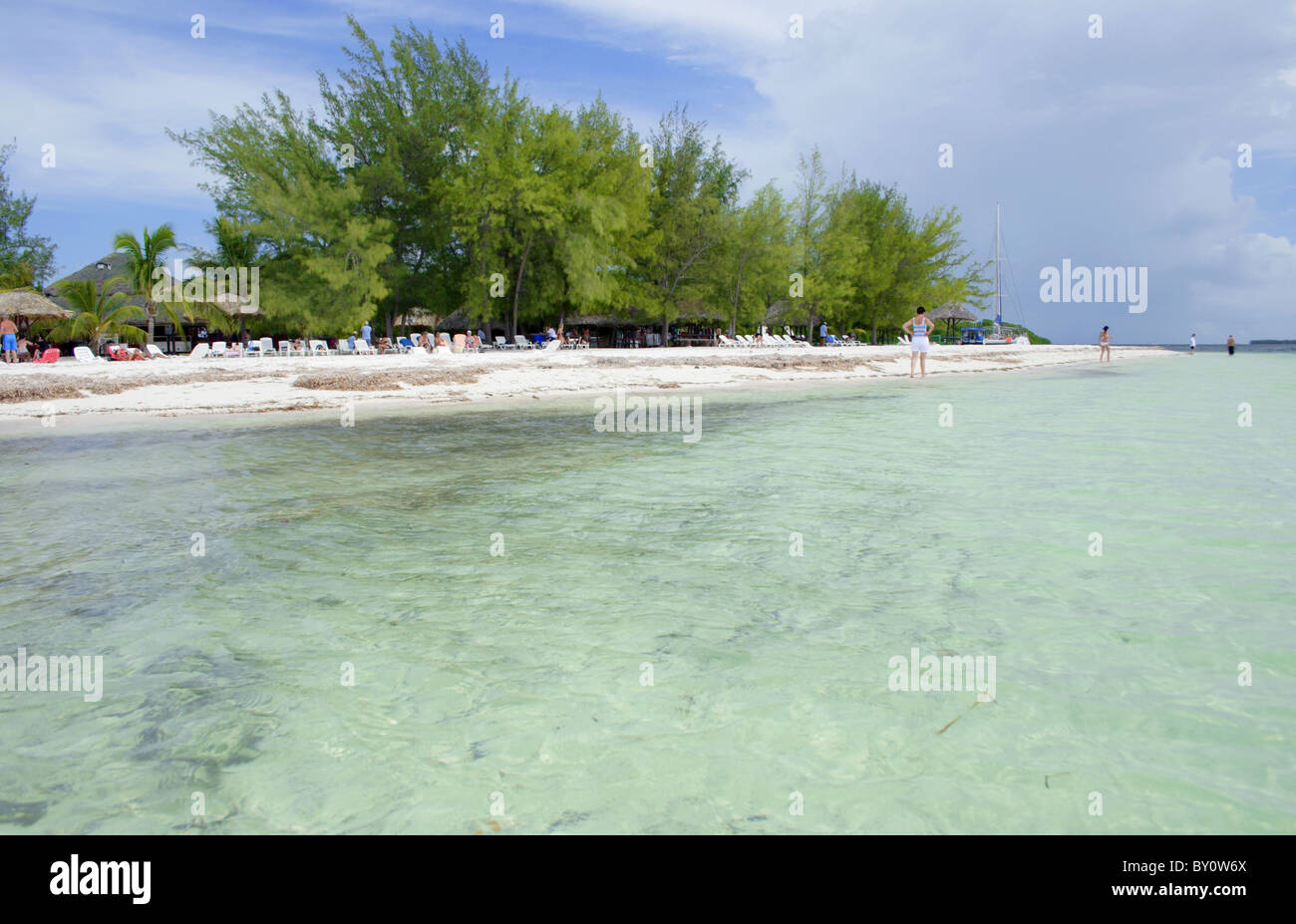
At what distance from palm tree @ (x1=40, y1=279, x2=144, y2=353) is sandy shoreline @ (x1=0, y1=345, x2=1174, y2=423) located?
9293 mm

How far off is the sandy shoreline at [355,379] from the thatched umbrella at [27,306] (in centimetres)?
1093

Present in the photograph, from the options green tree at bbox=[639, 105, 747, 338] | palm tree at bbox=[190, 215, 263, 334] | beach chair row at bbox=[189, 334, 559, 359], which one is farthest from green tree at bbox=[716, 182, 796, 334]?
palm tree at bbox=[190, 215, 263, 334]

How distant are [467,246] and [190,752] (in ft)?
127

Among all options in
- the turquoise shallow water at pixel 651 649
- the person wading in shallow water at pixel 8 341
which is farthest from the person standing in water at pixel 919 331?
the person wading in shallow water at pixel 8 341

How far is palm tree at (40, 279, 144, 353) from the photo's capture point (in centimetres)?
3116

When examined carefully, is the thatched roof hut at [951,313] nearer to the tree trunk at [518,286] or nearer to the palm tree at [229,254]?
the tree trunk at [518,286]

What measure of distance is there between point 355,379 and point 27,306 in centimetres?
2076

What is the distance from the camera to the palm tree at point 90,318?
31.2 m

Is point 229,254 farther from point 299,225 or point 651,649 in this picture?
point 651,649

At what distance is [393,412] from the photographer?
674 inches

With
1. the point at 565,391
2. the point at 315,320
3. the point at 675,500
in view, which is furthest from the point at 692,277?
the point at 675,500

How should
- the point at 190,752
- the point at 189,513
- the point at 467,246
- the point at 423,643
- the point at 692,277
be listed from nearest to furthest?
the point at 190,752, the point at 423,643, the point at 189,513, the point at 467,246, the point at 692,277
